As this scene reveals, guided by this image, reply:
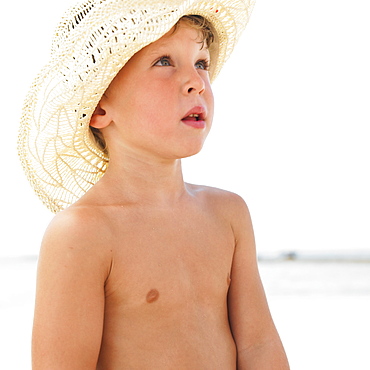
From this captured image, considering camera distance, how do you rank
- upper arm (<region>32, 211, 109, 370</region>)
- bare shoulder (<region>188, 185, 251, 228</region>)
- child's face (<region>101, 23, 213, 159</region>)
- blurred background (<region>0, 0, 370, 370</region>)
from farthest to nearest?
blurred background (<region>0, 0, 370, 370</region>), bare shoulder (<region>188, 185, 251, 228</region>), child's face (<region>101, 23, 213, 159</region>), upper arm (<region>32, 211, 109, 370</region>)

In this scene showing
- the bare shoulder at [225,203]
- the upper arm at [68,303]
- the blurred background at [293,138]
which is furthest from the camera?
the blurred background at [293,138]

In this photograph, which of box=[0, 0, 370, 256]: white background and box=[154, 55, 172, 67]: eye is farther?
box=[0, 0, 370, 256]: white background

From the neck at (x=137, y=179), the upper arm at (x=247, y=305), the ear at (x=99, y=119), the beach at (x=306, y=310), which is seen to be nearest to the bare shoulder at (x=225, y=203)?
the upper arm at (x=247, y=305)

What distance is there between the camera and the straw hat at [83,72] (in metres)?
1.06

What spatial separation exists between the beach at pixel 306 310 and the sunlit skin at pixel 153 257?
140 centimetres

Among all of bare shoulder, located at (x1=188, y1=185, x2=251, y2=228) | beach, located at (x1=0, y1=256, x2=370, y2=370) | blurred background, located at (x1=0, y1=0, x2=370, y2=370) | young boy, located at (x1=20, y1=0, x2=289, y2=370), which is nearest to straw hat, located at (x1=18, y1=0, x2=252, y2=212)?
young boy, located at (x1=20, y1=0, x2=289, y2=370)

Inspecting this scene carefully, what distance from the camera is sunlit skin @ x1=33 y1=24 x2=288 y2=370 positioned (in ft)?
3.24

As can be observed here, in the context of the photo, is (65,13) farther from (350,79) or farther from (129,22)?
(350,79)

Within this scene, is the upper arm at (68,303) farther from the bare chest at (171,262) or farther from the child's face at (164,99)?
the child's face at (164,99)

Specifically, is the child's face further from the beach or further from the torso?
the beach

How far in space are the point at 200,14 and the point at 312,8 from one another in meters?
5.66

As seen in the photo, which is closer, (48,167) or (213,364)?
(213,364)

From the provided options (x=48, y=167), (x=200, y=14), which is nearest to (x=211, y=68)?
(x=200, y=14)

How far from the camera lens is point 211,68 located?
4.25 feet
